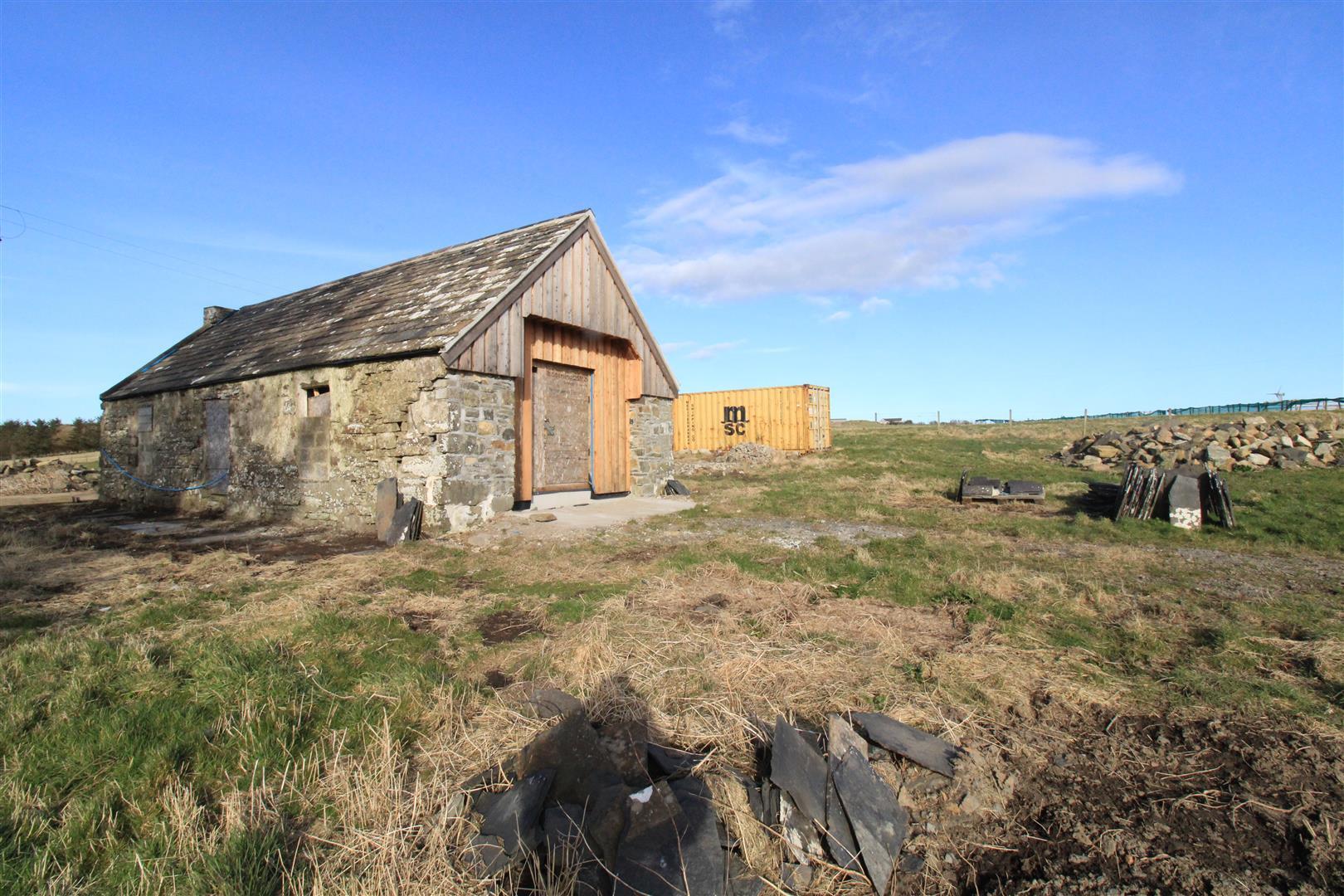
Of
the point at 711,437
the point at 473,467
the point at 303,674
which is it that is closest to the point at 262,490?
the point at 473,467

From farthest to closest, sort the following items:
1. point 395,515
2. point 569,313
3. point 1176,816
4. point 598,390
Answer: point 598,390
point 569,313
point 395,515
point 1176,816

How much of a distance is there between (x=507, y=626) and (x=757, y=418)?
2504cm

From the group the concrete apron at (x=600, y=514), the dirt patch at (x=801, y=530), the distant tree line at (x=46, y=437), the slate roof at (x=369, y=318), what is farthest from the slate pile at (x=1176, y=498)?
the distant tree line at (x=46, y=437)

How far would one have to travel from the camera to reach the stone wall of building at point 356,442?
1017cm

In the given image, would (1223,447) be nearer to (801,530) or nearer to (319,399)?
(801,530)

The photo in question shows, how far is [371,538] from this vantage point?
33.7ft

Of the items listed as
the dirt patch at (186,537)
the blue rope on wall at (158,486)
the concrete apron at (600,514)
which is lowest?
the dirt patch at (186,537)

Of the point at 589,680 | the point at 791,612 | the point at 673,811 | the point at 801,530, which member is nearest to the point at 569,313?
the point at 801,530

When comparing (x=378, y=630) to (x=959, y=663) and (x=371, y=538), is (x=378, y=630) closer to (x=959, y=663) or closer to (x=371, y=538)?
(x=959, y=663)

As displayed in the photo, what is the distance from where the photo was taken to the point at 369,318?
41.3 feet

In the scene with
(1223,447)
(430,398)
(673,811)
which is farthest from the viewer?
(1223,447)

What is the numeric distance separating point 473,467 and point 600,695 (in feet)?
24.1

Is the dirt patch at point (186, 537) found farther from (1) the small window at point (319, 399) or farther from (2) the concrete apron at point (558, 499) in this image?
(2) the concrete apron at point (558, 499)

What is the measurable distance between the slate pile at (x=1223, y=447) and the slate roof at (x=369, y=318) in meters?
15.4
